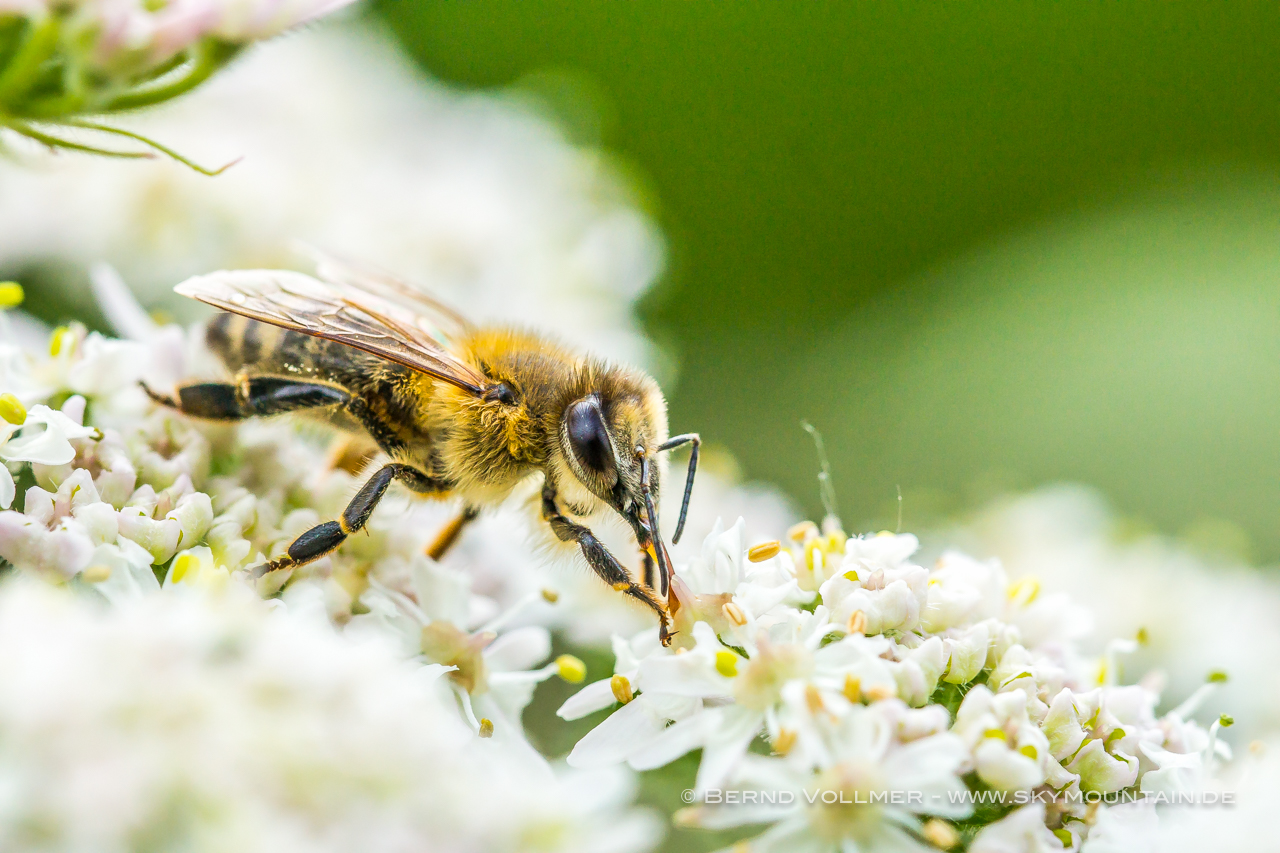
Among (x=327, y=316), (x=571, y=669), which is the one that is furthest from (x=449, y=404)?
(x=571, y=669)

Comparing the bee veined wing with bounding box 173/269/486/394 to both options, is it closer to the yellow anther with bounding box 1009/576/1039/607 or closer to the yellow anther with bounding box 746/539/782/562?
the yellow anther with bounding box 746/539/782/562

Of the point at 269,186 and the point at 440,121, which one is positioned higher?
the point at 440,121

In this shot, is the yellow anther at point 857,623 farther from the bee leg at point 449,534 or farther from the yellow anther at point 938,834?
the bee leg at point 449,534

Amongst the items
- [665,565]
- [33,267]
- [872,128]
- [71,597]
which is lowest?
[33,267]

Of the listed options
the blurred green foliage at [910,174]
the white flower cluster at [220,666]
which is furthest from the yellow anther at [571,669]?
the blurred green foliage at [910,174]

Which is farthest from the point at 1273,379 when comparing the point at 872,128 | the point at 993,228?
the point at 872,128

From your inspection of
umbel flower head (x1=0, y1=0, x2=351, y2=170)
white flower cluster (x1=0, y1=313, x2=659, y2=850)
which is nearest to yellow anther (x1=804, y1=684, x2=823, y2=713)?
white flower cluster (x1=0, y1=313, x2=659, y2=850)

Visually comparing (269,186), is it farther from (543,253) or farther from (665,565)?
(665,565)

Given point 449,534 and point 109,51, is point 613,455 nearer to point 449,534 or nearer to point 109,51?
point 449,534
